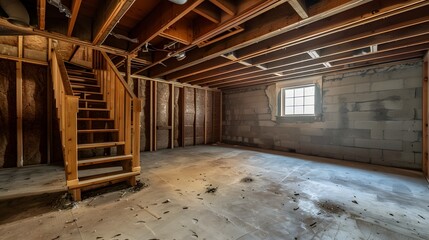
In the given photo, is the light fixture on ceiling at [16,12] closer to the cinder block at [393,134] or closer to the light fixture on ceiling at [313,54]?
the light fixture on ceiling at [313,54]

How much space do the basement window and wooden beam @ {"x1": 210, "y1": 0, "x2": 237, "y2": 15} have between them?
12.5 ft

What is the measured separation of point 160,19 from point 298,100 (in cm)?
440

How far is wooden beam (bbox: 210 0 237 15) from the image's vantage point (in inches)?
77.3

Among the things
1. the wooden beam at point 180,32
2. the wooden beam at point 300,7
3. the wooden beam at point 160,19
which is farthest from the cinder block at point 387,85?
the wooden beam at point 160,19

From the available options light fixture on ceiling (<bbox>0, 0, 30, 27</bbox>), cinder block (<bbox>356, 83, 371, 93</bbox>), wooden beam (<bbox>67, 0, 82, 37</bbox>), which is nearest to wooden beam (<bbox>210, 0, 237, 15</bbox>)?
wooden beam (<bbox>67, 0, 82, 37</bbox>)

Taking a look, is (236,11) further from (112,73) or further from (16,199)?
(16,199)

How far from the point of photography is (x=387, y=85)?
3.84 metres

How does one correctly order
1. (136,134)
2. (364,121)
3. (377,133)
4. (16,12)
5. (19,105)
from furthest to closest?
(364,121) → (377,133) → (19,105) → (136,134) → (16,12)

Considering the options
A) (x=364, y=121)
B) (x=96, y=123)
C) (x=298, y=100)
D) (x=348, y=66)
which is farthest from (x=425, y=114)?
(x=96, y=123)

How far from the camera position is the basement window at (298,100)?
505 cm

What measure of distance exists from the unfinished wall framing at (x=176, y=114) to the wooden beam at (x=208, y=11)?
3.58 m

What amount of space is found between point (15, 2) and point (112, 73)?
1.26 m

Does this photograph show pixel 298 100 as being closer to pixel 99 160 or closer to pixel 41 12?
pixel 99 160

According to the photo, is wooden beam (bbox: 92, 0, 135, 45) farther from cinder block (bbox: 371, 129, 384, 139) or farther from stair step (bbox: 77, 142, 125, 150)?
cinder block (bbox: 371, 129, 384, 139)
